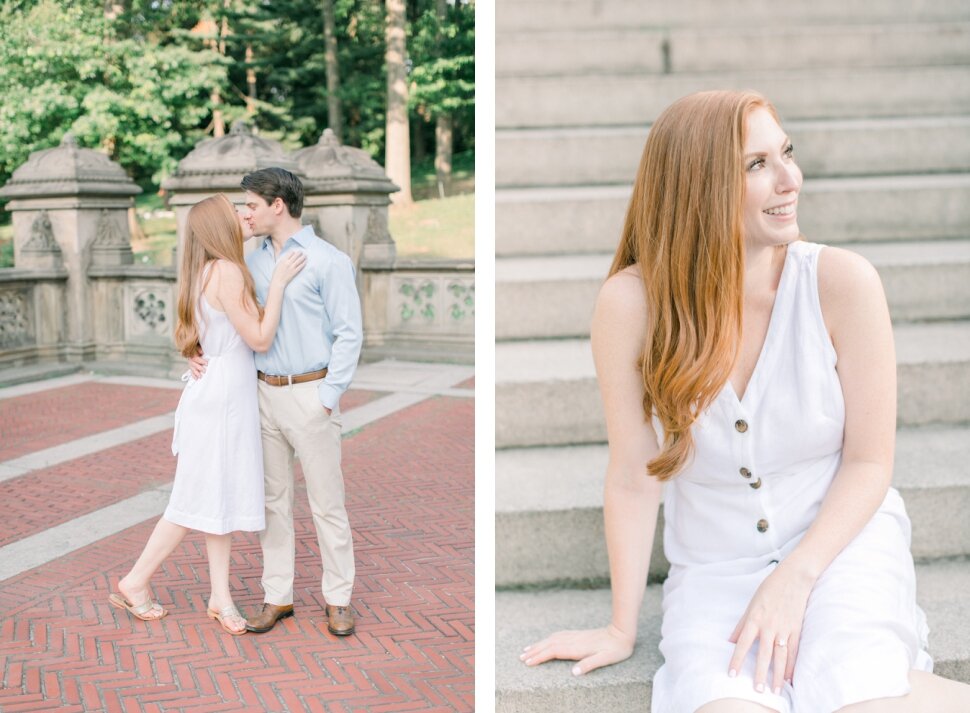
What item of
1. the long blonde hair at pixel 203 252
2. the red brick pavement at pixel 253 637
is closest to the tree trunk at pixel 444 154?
the red brick pavement at pixel 253 637

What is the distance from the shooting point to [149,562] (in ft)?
13.9

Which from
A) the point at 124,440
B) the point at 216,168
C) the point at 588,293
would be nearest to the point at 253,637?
the point at 588,293

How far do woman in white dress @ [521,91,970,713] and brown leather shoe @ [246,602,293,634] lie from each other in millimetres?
2049

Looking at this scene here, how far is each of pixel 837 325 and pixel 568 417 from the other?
1289 mm

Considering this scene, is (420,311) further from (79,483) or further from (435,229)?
(435,229)

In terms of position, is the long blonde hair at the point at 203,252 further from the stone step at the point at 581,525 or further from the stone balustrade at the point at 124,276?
the stone balustrade at the point at 124,276

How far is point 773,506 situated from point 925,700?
0.55 m

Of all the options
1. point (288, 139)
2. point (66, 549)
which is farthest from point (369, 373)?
point (288, 139)

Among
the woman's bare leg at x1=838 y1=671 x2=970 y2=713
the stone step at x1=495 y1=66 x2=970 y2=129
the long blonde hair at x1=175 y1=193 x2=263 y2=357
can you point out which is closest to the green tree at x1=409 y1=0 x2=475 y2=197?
the stone step at x1=495 y1=66 x2=970 y2=129

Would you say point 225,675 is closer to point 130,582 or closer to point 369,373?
point 130,582

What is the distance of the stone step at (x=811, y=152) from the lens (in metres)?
4.39

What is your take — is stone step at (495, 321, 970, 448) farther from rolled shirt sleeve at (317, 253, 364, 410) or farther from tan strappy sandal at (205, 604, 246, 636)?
tan strappy sandal at (205, 604, 246, 636)

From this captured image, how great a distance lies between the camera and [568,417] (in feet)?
11.2

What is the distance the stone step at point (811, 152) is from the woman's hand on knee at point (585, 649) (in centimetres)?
243
